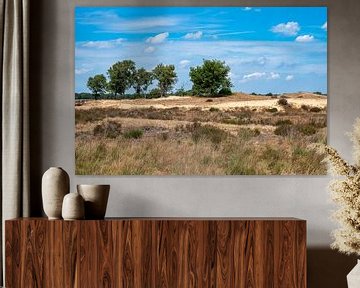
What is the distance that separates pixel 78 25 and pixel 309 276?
2.35 m

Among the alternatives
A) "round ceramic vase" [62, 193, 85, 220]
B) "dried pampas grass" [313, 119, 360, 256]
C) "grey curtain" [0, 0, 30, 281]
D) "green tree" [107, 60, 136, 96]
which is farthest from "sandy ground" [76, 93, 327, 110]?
"round ceramic vase" [62, 193, 85, 220]

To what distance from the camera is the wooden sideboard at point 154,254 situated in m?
4.28

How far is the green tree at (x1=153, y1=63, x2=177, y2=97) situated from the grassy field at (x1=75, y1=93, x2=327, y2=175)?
103 mm

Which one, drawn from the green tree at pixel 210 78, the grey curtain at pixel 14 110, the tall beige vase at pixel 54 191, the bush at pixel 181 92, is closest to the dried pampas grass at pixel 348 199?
the green tree at pixel 210 78

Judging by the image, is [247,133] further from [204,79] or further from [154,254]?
[154,254]

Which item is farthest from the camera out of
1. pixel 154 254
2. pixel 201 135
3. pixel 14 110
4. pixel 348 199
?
pixel 201 135

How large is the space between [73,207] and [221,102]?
1305 millimetres

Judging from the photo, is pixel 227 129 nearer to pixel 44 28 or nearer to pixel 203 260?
pixel 203 260

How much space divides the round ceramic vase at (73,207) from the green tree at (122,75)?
37.6 inches

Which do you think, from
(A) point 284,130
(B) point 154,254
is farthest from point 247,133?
(B) point 154,254

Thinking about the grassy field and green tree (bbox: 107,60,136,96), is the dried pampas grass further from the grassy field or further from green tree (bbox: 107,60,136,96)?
green tree (bbox: 107,60,136,96)

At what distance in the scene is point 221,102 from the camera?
4879 mm

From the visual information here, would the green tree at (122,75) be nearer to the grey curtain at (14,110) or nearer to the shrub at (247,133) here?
the grey curtain at (14,110)

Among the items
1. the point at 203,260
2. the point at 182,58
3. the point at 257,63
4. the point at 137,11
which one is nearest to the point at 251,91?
the point at 257,63
